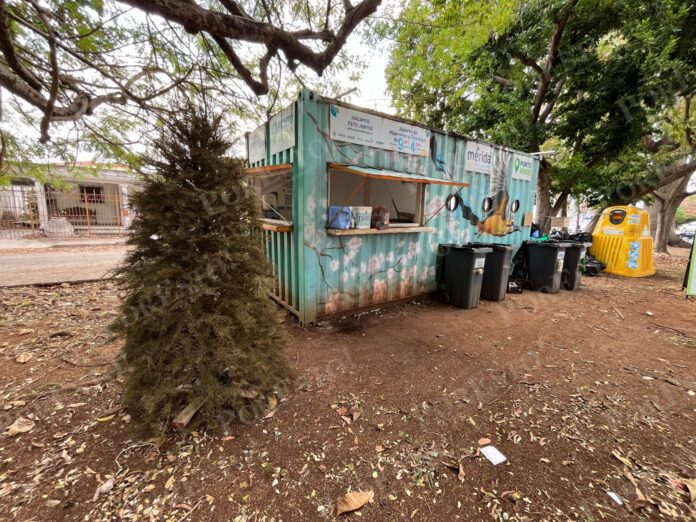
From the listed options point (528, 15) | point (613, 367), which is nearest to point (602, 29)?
point (528, 15)

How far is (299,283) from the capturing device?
3.88m

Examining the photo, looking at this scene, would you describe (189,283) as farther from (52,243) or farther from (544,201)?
(52,243)

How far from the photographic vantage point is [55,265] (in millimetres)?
6922

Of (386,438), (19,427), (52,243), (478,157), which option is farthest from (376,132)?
(52,243)

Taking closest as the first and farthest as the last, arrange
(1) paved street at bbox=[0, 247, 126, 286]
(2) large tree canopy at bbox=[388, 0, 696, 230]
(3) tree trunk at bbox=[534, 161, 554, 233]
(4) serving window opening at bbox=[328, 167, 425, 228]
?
(1) paved street at bbox=[0, 247, 126, 286]
(2) large tree canopy at bbox=[388, 0, 696, 230]
(4) serving window opening at bbox=[328, 167, 425, 228]
(3) tree trunk at bbox=[534, 161, 554, 233]

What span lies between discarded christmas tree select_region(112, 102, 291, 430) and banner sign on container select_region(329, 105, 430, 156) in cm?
209

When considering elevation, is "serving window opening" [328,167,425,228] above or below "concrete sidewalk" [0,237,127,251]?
above

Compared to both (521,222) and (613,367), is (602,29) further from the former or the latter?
(613,367)

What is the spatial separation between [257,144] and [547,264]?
626cm

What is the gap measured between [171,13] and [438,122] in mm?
10434

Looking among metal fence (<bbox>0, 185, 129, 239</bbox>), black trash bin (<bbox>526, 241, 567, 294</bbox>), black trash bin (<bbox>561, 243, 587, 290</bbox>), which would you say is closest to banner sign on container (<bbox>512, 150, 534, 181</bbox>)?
black trash bin (<bbox>526, 241, 567, 294</bbox>)

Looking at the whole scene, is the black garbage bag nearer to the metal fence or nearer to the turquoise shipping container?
the turquoise shipping container

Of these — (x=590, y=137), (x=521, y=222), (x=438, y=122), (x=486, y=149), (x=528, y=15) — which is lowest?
(x=521, y=222)

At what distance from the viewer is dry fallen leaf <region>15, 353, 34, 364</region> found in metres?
2.83
